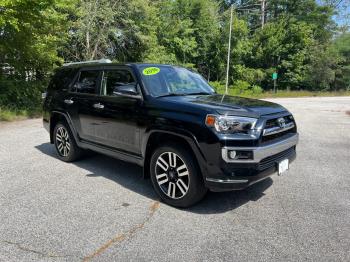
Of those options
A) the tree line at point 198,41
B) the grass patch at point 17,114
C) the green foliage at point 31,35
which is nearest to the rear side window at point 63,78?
the green foliage at point 31,35

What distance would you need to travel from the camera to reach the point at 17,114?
1251 cm

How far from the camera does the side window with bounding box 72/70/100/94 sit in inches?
204

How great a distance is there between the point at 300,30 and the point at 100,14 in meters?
35.0

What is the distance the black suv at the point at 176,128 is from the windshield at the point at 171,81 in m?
0.01

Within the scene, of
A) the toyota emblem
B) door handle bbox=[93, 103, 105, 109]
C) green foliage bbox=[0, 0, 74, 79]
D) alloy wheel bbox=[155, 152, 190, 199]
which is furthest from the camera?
green foliage bbox=[0, 0, 74, 79]

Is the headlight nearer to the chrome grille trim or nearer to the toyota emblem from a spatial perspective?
the chrome grille trim

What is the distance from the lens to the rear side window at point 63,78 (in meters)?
5.82

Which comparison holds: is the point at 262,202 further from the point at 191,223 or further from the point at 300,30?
the point at 300,30

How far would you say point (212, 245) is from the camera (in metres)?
3.16

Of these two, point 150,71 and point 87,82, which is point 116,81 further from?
point 87,82

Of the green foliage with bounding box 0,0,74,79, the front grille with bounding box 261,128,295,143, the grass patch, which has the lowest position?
the grass patch

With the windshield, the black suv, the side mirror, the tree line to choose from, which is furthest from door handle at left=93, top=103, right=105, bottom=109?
the tree line

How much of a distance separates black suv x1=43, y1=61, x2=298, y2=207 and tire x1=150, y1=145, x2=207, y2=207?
0.01 m

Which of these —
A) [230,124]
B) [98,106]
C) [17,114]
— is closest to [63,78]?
[98,106]
